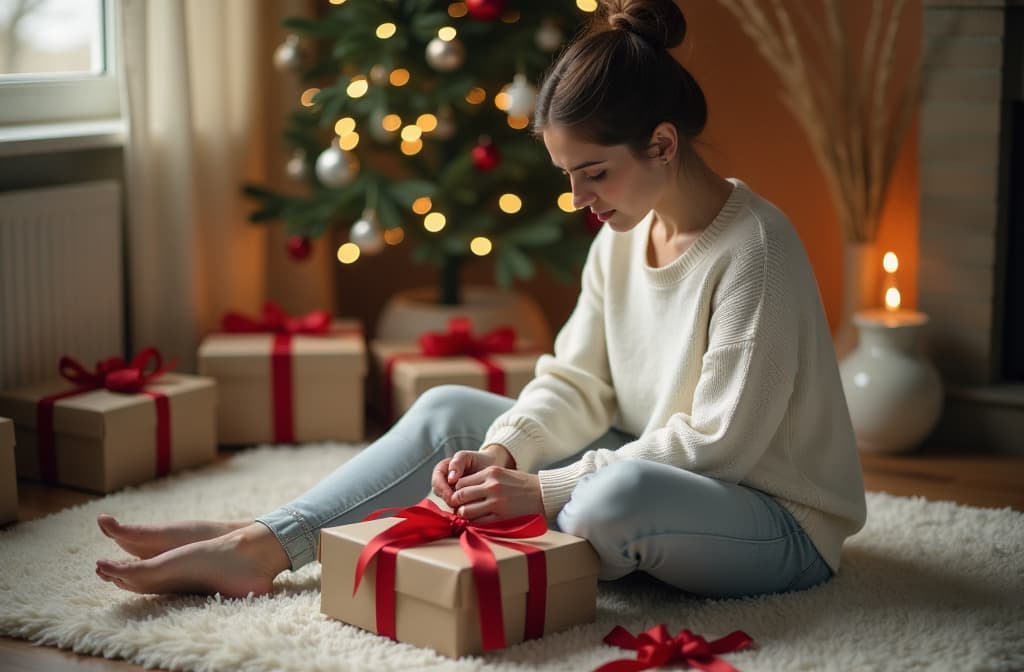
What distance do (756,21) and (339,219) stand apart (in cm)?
114

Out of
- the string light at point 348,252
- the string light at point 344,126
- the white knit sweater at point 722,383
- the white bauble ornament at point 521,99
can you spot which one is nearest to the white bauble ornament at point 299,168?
the string light at point 344,126

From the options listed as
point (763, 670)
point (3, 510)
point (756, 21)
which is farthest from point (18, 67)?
point (763, 670)

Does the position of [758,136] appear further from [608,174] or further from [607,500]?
[607,500]

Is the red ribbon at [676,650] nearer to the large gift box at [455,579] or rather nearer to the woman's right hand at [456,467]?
the large gift box at [455,579]

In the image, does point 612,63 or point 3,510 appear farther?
point 3,510

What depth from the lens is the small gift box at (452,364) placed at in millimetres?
2840

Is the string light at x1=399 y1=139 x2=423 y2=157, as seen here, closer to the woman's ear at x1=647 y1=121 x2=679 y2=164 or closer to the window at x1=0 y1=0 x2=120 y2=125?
the window at x1=0 y1=0 x2=120 y2=125

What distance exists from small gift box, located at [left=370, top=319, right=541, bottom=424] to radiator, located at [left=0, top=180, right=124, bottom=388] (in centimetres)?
65

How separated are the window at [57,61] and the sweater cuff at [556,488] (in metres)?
1.69

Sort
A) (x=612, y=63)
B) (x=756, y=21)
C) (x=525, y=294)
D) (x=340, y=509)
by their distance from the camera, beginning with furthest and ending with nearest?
(x=525, y=294) → (x=756, y=21) → (x=340, y=509) → (x=612, y=63)

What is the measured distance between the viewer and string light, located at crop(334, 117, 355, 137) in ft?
10.2

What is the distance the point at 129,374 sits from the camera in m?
2.59

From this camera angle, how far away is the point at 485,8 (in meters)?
2.77

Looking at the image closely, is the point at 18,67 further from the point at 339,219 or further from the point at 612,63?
the point at 612,63
